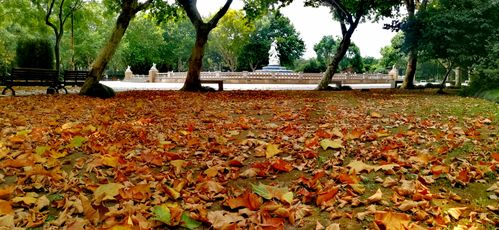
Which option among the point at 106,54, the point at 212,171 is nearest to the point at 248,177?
the point at 212,171

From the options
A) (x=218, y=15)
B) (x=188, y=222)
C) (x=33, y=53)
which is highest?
(x=218, y=15)

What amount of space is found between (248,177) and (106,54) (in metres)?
11.1

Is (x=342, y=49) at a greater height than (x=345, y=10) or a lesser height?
lesser

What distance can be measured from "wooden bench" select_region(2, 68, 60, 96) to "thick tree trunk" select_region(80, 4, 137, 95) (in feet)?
6.62

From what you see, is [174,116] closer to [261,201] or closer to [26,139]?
[26,139]

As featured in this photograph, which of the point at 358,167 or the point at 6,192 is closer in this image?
the point at 6,192

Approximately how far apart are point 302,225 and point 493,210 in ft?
4.65

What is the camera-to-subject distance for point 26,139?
4.82 metres

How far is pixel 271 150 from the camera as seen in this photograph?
4242 mm

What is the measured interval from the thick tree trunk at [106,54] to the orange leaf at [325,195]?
11388mm

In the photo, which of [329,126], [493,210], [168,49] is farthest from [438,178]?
[168,49]

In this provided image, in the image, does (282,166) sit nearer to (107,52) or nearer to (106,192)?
(106,192)

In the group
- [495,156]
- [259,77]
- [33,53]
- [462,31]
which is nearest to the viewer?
[495,156]

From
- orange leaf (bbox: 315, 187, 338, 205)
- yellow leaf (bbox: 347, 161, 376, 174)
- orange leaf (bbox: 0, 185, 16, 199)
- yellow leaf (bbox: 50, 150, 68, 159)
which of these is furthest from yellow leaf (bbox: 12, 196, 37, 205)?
yellow leaf (bbox: 347, 161, 376, 174)
